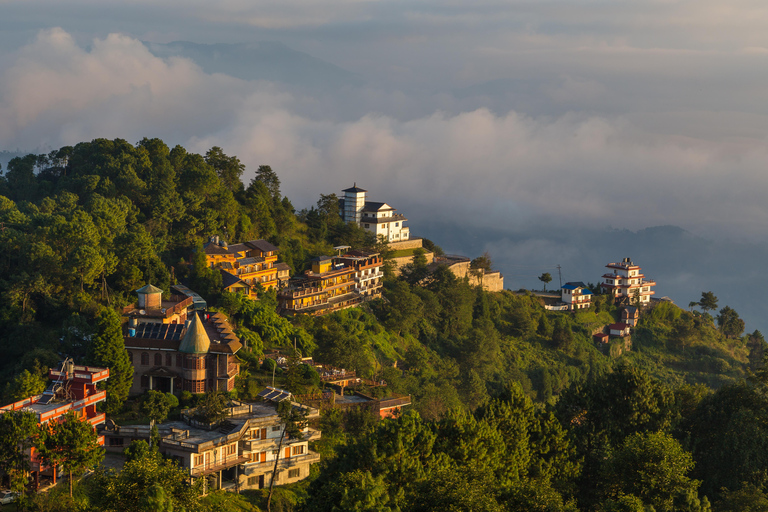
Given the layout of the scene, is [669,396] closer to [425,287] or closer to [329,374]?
[329,374]

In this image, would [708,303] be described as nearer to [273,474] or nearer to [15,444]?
[273,474]

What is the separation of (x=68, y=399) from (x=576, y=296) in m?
61.9

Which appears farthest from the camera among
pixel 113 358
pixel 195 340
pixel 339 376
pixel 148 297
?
pixel 339 376

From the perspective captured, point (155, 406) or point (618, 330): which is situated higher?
point (618, 330)

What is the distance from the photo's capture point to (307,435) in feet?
121

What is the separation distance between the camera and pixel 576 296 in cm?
8469

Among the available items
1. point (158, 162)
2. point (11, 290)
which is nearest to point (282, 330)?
point (11, 290)

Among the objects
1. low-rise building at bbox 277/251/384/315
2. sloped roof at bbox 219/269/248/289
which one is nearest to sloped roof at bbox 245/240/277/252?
low-rise building at bbox 277/251/384/315

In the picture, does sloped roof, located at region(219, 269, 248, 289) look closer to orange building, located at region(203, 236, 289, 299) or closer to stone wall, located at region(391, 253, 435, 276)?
orange building, located at region(203, 236, 289, 299)

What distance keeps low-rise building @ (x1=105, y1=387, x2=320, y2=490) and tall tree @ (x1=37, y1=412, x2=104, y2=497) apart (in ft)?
14.7

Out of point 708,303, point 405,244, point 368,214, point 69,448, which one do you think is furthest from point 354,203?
point 69,448

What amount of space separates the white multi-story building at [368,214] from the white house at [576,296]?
64.0 feet

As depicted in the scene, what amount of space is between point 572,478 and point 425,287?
40720 mm

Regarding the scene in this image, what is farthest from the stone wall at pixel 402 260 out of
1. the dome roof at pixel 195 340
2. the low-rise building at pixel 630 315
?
the dome roof at pixel 195 340
